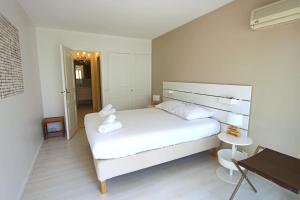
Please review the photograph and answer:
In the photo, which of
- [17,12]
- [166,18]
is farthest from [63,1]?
[166,18]

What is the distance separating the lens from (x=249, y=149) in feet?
7.59

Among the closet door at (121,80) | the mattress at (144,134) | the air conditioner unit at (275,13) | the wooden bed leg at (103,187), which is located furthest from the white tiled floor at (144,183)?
the closet door at (121,80)

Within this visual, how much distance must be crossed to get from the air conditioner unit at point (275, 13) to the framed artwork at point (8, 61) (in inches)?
114

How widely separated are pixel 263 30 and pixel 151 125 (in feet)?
6.40

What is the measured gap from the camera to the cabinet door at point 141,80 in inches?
184

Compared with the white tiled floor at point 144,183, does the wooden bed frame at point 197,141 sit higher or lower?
higher

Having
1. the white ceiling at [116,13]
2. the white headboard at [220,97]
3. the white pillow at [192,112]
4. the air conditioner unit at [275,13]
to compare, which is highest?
the white ceiling at [116,13]

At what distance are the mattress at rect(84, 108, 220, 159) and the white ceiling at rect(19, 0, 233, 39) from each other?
1.82 m

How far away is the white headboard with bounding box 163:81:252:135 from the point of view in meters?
2.28

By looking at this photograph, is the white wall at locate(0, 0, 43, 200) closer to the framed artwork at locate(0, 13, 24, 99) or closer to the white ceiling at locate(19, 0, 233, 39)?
the framed artwork at locate(0, 13, 24, 99)

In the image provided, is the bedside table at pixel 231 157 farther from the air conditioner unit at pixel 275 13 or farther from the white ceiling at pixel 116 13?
the white ceiling at pixel 116 13

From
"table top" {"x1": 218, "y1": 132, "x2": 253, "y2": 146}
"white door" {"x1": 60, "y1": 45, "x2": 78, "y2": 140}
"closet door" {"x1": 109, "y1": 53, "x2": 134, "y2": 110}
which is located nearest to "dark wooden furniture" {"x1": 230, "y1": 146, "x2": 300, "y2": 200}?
"table top" {"x1": 218, "y1": 132, "x2": 253, "y2": 146}

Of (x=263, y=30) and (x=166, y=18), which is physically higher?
(x=166, y=18)

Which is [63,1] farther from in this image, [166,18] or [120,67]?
[120,67]
